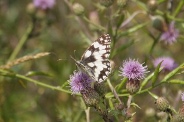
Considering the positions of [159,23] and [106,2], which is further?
[159,23]

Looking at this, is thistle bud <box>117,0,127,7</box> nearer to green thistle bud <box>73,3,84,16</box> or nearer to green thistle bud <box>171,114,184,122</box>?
green thistle bud <box>73,3,84,16</box>

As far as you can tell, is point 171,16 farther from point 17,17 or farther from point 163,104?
point 17,17

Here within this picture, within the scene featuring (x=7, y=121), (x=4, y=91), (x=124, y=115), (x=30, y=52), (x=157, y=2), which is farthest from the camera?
(x=30, y=52)

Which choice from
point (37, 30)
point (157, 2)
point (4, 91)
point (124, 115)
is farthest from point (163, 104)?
point (37, 30)

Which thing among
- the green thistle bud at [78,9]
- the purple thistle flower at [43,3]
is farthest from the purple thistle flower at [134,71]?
the purple thistle flower at [43,3]

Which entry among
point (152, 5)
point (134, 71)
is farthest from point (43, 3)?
point (134, 71)

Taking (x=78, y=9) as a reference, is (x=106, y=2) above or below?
below

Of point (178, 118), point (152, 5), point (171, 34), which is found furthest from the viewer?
point (171, 34)

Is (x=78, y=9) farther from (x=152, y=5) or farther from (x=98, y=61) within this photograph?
(x=98, y=61)
